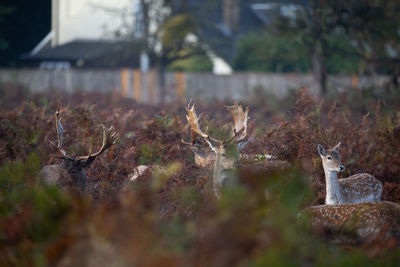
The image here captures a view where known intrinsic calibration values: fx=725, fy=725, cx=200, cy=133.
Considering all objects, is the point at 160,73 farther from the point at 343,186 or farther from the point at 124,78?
the point at 343,186

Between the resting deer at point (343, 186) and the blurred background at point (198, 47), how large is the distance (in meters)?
11.4

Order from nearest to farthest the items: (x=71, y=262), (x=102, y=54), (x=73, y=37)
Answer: (x=71, y=262) < (x=102, y=54) < (x=73, y=37)

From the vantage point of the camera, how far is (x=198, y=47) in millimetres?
30922

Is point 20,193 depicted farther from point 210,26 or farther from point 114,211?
point 210,26

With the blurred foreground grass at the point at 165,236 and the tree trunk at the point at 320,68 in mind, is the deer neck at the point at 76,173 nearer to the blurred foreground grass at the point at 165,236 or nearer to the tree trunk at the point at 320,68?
the blurred foreground grass at the point at 165,236

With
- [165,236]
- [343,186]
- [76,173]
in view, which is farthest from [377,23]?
[165,236]

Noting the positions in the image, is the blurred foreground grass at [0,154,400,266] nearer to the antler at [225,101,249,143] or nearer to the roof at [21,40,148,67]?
the antler at [225,101,249,143]

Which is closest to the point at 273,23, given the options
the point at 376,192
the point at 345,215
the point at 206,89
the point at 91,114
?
the point at 206,89

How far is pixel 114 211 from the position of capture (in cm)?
409

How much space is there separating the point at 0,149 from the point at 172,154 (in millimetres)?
2096

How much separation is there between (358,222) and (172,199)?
1.67 m

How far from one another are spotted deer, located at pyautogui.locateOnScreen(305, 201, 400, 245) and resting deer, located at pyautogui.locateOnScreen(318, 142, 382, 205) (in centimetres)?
122

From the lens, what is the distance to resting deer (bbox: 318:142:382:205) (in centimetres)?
786

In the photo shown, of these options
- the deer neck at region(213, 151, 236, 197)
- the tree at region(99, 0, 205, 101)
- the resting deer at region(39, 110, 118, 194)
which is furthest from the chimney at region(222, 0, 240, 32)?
the resting deer at region(39, 110, 118, 194)
